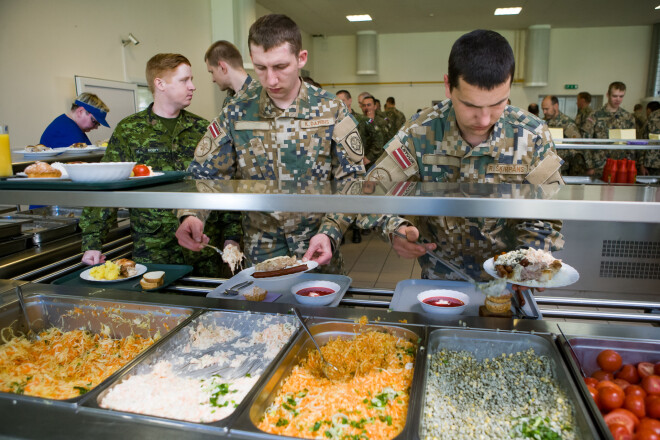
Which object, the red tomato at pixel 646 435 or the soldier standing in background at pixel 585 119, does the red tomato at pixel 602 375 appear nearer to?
the red tomato at pixel 646 435

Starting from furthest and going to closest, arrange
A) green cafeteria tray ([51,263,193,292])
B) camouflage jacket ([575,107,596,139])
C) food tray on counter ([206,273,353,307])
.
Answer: camouflage jacket ([575,107,596,139]), green cafeteria tray ([51,263,193,292]), food tray on counter ([206,273,353,307])

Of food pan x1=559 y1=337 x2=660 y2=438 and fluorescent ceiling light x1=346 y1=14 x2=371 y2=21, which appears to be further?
fluorescent ceiling light x1=346 y1=14 x2=371 y2=21

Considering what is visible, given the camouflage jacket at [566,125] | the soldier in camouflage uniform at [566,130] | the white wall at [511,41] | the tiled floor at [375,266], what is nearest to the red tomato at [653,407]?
the tiled floor at [375,266]

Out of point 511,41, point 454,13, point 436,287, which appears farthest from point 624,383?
point 511,41

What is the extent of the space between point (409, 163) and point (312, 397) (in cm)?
109

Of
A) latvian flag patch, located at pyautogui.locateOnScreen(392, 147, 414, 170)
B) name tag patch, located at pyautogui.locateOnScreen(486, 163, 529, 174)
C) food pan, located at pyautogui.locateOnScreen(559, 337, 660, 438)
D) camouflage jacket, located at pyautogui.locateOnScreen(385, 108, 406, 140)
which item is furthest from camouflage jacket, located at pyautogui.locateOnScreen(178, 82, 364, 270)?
camouflage jacket, located at pyautogui.locateOnScreen(385, 108, 406, 140)

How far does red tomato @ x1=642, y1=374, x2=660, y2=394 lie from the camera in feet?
4.02

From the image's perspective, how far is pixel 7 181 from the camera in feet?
4.51

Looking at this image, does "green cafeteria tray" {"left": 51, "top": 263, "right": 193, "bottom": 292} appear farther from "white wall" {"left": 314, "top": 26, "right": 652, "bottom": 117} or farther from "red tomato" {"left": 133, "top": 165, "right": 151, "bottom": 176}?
"white wall" {"left": 314, "top": 26, "right": 652, "bottom": 117}

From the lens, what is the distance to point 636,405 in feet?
3.82

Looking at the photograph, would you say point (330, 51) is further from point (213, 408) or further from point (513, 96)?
point (213, 408)

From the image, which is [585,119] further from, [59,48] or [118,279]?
[118,279]

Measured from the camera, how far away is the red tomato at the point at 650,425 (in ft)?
3.50

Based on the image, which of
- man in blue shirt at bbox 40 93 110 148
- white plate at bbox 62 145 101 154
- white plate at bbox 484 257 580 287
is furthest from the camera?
man in blue shirt at bbox 40 93 110 148
